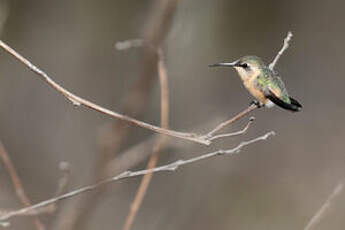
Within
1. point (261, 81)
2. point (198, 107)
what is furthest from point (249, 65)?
point (198, 107)

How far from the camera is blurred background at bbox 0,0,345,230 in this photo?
14.4ft

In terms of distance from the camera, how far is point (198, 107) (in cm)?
538

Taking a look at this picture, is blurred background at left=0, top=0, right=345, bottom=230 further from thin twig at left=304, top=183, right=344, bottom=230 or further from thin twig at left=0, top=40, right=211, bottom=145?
thin twig at left=0, top=40, right=211, bottom=145

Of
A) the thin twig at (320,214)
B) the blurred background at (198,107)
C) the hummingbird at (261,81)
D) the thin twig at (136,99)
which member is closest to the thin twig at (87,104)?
the thin twig at (136,99)

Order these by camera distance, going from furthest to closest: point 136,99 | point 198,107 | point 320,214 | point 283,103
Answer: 1. point 198,107
2. point 283,103
3. point 320,214
4. point 136,99

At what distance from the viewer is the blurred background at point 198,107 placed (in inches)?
173

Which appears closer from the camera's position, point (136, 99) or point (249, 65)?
point (136, 99)

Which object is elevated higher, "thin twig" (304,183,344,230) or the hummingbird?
the hummingbird

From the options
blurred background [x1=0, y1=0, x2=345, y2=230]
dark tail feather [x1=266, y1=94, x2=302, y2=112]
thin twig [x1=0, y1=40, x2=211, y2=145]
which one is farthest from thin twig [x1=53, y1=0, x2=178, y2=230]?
blurred background [x1=0, y1=0, x2=345, y2=230]

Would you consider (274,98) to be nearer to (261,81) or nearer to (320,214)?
(261,81)

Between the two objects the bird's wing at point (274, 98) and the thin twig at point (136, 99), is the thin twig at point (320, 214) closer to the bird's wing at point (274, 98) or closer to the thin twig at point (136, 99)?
the bird's wing at point (274, 98)

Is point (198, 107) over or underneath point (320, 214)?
underneath

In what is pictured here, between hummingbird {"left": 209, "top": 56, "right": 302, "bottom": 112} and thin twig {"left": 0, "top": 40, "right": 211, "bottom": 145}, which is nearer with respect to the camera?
thin twig {"left": 0, "top": 40, "right": 211, "bottom": 145}

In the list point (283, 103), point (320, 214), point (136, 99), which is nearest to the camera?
point (136, 99)
